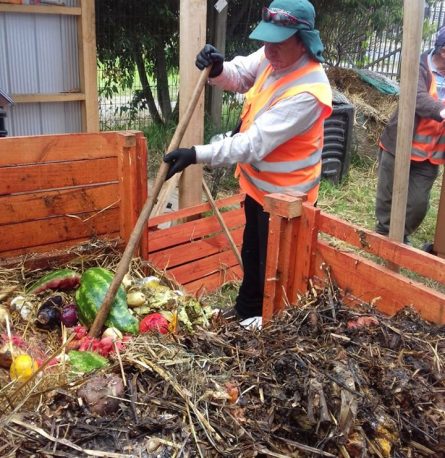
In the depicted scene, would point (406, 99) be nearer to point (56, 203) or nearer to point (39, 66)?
point (56, 203)

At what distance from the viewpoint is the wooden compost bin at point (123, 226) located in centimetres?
257

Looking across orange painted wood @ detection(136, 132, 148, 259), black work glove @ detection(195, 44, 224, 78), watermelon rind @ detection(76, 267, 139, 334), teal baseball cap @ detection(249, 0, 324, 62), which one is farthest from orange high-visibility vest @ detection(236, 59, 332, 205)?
watermelon rind @ detection(76, 267, 139, 334)

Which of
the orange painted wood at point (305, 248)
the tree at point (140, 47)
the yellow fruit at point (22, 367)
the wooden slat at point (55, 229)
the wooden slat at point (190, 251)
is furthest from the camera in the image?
the tree at point (140, 47)

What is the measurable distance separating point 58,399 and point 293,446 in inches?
30.1

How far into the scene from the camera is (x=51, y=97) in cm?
495

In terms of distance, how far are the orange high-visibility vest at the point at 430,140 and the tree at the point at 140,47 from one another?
175 inches

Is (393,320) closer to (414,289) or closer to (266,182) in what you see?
(414,289)

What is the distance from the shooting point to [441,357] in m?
2.06

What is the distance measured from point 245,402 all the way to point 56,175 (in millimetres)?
1976

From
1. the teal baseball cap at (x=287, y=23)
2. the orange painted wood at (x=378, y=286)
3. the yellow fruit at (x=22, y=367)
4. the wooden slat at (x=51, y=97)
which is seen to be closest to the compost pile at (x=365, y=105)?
the wooden slat at (x=51, y=97)

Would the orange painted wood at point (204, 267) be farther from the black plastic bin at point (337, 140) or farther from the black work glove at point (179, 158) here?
the black plastic bin at point (337, 140)

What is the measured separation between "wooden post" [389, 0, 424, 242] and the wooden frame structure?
129 inches

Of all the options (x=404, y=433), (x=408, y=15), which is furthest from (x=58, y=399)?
(x=408, y=15)

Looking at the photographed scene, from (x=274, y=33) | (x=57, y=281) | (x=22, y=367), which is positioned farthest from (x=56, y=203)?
(x=274, y=33)
